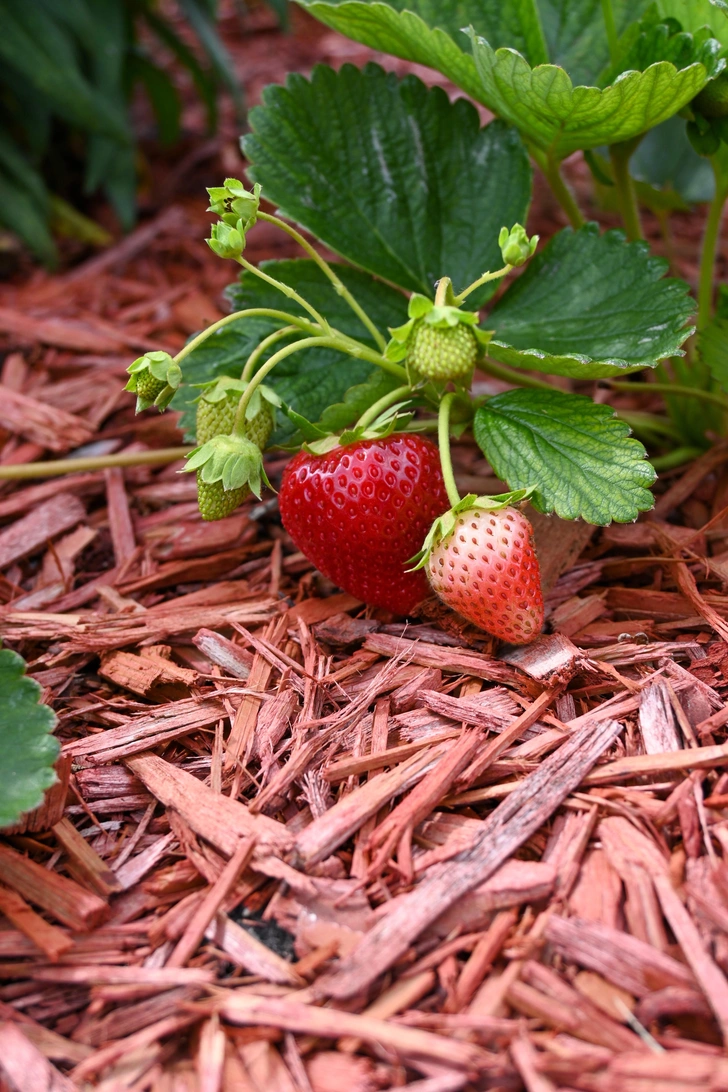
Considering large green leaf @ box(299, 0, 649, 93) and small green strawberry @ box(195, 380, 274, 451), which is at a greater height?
large green leaf @ box(299, 0, 649, 93)

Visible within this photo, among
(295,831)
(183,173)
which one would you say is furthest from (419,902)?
(183,173)

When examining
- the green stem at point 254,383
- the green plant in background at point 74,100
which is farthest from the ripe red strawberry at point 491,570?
the green plant in background at point 74,100

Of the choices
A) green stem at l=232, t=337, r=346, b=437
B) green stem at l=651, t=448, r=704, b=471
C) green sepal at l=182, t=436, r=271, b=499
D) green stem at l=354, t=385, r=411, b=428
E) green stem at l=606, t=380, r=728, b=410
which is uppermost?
green stem at l=232, t=337, r=346, b=437

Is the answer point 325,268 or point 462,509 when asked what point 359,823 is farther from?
point 325,268

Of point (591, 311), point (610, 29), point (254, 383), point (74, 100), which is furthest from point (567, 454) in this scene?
point (74, 100)

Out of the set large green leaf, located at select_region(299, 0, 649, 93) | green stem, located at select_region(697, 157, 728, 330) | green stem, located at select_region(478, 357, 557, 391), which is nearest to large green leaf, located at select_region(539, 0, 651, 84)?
large green leaf, located at select_region(299, 0, 649, 93)

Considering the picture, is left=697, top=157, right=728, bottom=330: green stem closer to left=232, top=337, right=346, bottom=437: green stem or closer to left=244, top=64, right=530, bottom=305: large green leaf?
left=244, top=64, right=530, bottom=305: large green leaf
